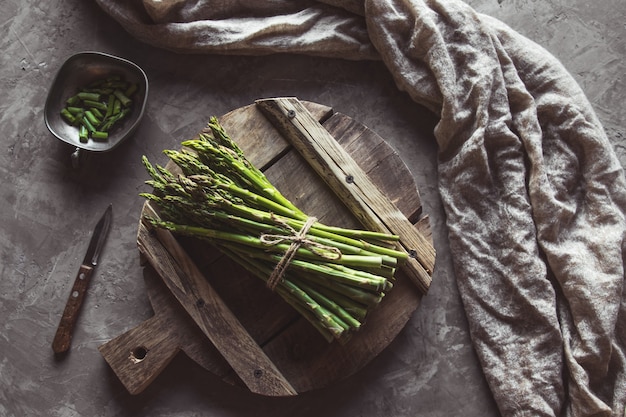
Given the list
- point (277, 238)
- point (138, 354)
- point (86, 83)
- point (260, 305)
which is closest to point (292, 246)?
point (277, 238)

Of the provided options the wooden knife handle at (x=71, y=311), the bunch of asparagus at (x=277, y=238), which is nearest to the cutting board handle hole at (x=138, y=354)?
the wooden knife handle at (x=71, y=311)

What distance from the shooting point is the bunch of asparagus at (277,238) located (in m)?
2.21

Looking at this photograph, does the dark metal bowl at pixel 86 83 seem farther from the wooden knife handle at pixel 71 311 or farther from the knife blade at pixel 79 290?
the wooden knife handle at pixel 71 311

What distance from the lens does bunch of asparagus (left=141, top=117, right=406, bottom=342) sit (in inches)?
87.0

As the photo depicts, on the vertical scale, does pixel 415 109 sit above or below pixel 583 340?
above

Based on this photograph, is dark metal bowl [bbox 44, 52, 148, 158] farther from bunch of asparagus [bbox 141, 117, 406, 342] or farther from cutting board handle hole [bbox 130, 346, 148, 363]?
cutting board handle hole [bbox 130, 346, 148, 363]

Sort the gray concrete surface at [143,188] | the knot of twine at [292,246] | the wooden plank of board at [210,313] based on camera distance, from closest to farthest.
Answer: the knot of twine at [292,246] → the wooden plank of board at [210,313] → the gray concrete surface at [143,188]

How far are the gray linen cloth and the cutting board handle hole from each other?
119 centimetres

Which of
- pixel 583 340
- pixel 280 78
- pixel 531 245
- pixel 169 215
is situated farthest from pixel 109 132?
pixel 583 340

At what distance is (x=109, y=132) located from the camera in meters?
2.64

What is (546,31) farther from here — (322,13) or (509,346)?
(509,346)

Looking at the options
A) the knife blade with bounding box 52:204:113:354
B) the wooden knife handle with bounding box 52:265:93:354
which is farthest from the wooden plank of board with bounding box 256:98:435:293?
the wooden knife handle with bounding box 52:265:93:354

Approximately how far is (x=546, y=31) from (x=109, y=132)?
180 cm

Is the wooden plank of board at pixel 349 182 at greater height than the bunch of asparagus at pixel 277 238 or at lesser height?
greater
